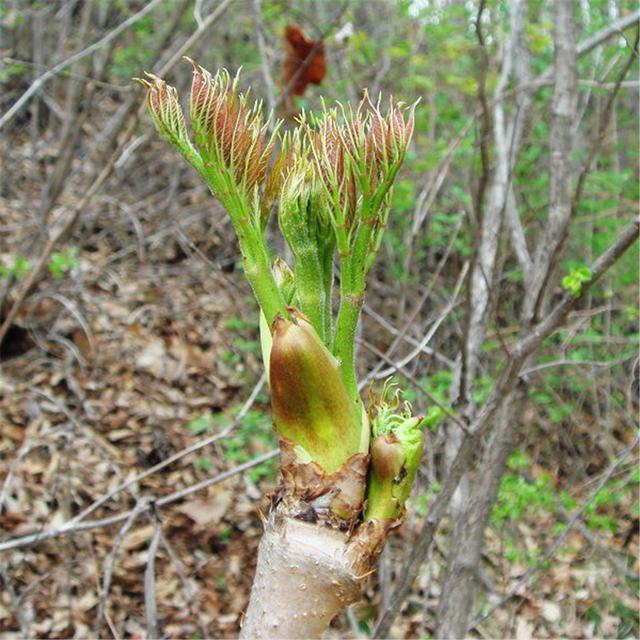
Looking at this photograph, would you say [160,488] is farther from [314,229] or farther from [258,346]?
[314,229]

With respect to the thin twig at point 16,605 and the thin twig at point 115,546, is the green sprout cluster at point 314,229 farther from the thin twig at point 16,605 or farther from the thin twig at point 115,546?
the thin twig at point 16,605

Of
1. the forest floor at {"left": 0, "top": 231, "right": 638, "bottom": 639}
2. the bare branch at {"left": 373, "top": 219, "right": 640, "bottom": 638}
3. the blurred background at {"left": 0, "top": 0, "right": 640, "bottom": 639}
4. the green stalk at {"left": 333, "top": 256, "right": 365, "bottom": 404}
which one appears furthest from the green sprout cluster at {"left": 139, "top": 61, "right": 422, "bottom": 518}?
the forest floor at {"left": 0, "top": 231, "right": 638, "bottom": 639}

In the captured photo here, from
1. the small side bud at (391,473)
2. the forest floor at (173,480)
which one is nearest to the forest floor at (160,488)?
the forest floor at (173,480)

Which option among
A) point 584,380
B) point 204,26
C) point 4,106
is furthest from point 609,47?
point 4,106

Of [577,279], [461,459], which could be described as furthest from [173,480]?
[577,279]

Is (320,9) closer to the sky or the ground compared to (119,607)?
closer to the sky

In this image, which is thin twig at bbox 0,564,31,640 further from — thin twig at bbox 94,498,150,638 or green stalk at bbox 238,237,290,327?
green stalk at bbox 238,237,290,327

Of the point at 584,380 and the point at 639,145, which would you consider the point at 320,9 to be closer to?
the point at 639,145
